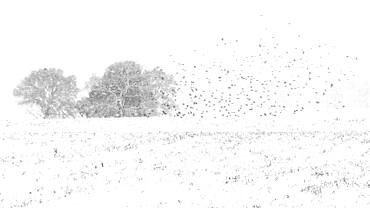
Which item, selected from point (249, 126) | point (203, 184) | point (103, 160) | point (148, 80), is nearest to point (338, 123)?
point (249, 126)

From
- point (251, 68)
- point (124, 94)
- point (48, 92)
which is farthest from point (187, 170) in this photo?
point (48, 92)

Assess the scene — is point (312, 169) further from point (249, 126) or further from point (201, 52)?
point (249, 126)

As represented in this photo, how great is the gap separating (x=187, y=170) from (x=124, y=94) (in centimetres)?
4521

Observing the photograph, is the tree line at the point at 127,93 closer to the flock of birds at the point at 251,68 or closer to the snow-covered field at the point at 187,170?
the flock of birds at the point at 251,68

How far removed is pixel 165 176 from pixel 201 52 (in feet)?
50.5

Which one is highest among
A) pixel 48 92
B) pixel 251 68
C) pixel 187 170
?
pixel 48 92

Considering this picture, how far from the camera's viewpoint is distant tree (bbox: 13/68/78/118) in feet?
237

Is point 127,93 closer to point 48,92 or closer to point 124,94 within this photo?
point 124,94


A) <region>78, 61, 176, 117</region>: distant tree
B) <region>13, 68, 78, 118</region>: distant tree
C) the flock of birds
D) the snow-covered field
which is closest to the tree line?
<region>78, 61, 176, 117</region>: distant tree

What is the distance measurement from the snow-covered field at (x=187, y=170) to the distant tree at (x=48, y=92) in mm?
39308

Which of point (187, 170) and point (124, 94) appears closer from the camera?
point (187, 170)

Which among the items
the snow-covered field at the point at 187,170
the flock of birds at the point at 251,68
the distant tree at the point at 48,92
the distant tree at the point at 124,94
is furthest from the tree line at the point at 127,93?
the snow-covered field at the point at 187,170

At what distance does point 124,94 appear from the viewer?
65.1 m

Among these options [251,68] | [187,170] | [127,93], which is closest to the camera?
[187,170]
